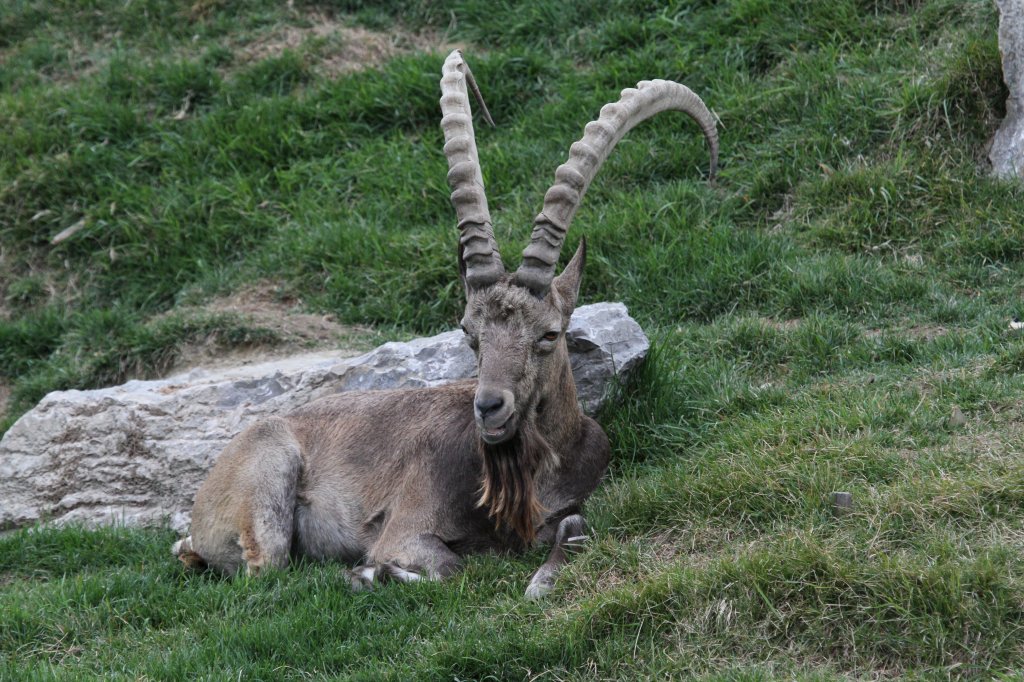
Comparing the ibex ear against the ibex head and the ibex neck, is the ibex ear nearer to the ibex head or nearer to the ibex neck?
the ibex head

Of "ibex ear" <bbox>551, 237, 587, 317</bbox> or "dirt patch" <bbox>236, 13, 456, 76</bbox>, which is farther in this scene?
"dirt patch" <bbox>236, 13, 456, 76</bbox>

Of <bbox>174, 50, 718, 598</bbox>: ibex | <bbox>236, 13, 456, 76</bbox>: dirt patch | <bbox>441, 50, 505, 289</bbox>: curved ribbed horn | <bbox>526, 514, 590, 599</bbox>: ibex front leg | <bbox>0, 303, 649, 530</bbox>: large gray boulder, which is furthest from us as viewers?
<bbox>236, 13, 456, 76</bbox>: dirt patch

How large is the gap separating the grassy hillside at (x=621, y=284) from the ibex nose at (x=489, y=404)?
0.83 m

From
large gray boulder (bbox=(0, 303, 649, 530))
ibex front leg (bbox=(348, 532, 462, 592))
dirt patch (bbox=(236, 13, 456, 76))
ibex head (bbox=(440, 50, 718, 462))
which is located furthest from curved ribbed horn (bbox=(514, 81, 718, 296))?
dirt patch (bbox=(236, 13, 456, 76))

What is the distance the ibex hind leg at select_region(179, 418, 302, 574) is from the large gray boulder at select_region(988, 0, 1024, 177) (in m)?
5.45

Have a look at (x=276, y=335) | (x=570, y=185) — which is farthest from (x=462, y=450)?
(x=276, y=335)

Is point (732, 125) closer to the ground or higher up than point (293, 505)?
higher up

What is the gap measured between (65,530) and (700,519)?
3.92 meters

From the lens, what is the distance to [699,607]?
5211 millimetres

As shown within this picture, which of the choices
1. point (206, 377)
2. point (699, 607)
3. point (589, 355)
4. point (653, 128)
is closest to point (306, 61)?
point (653, 128)

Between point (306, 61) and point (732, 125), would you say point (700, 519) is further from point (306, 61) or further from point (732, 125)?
point (306, 61)

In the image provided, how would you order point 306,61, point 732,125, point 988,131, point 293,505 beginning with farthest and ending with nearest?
point 306,61 < point 732,125 < point 988,131 < point 293,505

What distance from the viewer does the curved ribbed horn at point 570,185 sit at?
6.48m

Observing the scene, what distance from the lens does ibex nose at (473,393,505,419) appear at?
606cm
